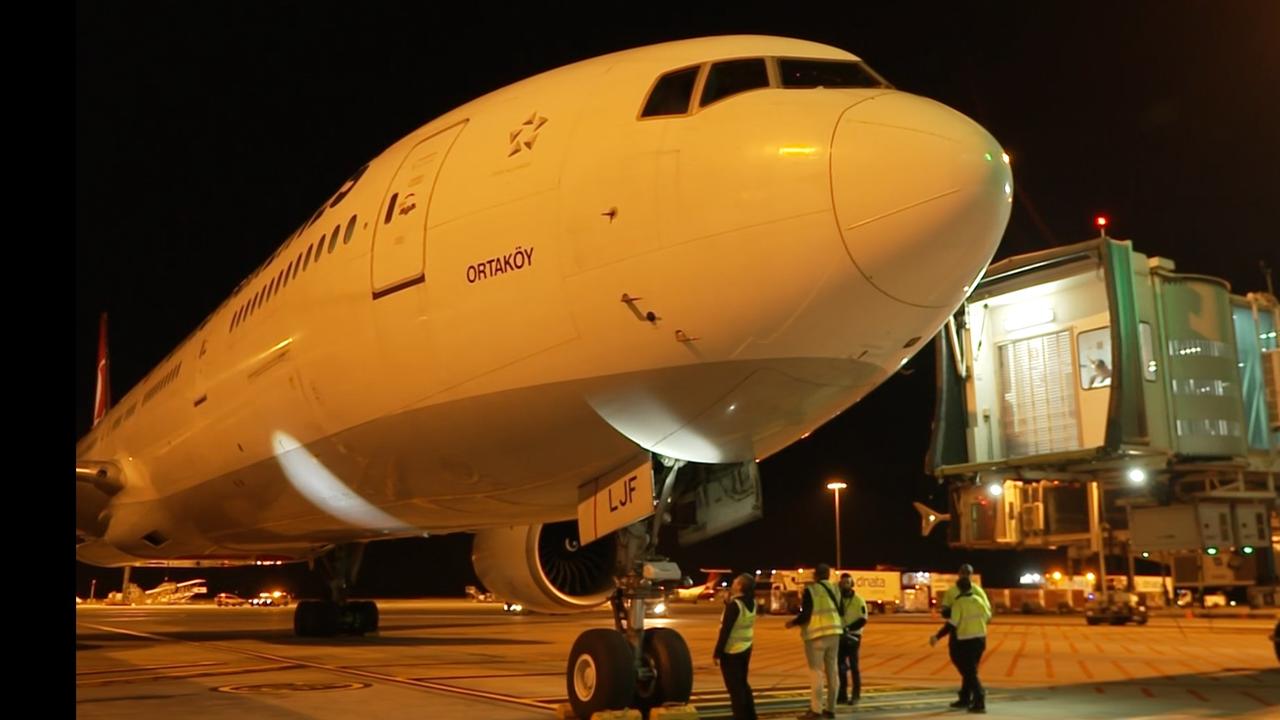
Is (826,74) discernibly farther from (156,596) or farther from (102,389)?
(156,596)

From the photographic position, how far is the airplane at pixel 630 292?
611 centimetres

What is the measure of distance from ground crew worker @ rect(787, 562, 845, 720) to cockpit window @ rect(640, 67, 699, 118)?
3.99 meters

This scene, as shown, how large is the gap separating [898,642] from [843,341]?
47.9 ft

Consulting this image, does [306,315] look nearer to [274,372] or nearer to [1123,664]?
[274,372]

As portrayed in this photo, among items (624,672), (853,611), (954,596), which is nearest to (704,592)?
(853,611)

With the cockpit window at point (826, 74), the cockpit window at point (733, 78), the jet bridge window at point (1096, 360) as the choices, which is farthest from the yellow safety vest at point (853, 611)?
the cockpit window at point (733, 78)

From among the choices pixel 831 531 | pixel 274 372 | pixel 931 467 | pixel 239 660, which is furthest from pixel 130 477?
pixel 831 531

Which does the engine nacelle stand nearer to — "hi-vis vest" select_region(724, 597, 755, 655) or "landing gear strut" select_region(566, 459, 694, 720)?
"hi-vis vest" select_region(724, 597, 755, 655)

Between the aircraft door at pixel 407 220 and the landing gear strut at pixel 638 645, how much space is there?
2187 mm

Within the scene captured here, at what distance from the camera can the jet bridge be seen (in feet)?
35.3

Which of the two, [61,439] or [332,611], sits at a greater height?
[61,439]

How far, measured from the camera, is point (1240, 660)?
48.3 ft

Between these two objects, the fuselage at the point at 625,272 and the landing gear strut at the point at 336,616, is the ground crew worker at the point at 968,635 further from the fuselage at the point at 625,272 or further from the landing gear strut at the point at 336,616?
the landing gear strut at the point at 336,616

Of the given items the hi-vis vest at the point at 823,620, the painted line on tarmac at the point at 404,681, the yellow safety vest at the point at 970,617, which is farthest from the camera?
the yellow safety vest at the point at 970,617
